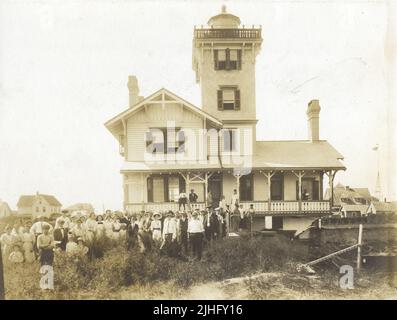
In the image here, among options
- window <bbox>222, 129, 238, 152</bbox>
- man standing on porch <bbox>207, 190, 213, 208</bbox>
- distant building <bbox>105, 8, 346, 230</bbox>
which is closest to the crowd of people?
man standing on porch <bbox>207, 190, 213, 208</bbox>

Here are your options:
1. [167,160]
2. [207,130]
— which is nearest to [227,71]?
[207,130]

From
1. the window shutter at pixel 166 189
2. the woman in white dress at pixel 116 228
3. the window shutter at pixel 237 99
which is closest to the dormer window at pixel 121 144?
the window shutter at pixel 166 189

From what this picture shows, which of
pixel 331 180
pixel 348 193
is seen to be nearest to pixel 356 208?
pixel 348 193

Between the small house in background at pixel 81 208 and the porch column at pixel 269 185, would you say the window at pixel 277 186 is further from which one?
the small house in background at pixel 81 208

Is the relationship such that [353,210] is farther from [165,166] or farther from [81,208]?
[81,208]

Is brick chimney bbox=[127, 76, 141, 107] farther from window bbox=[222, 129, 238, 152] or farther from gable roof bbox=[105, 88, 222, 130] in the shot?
window bbox=[222, 129, 238, 152]

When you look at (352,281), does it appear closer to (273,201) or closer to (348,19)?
(273,201)
